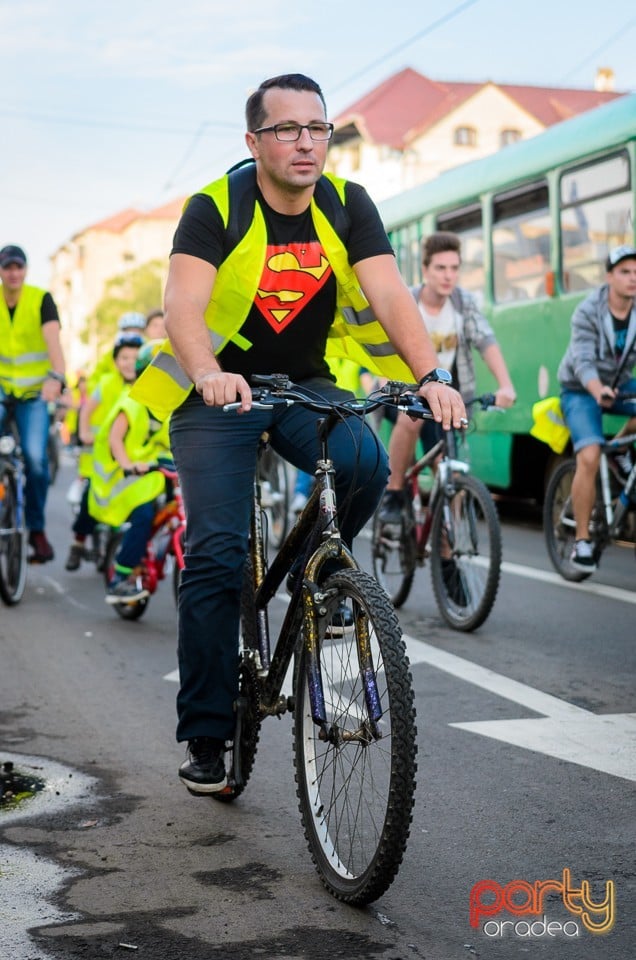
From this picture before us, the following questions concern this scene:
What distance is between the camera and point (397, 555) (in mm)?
8430

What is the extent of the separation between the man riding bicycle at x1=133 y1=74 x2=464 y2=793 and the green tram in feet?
23.5

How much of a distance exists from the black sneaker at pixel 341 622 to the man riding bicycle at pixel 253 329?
417 mm

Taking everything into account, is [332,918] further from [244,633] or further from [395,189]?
[395,189]

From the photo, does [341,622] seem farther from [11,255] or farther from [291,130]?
[11,255]

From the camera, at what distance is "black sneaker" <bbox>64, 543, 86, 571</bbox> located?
10789mm

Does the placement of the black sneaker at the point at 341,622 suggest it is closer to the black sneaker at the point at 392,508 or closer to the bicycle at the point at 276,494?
the black sneaker at the point at 392,508

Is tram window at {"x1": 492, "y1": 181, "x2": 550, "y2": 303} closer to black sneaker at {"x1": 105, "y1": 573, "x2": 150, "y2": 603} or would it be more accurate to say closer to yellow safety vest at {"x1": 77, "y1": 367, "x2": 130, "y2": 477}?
yellow safety vest at {"x1": 77, "y1": 367, "x2": 130, "y2": 477}

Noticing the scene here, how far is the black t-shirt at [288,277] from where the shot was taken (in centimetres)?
415

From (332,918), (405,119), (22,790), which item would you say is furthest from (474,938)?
(405,119)

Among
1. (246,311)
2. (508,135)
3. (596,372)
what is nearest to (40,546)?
(596,372)

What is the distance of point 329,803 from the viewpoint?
3816mm

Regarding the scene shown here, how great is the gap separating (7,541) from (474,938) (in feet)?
20.2

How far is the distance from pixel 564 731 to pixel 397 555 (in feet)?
10.1

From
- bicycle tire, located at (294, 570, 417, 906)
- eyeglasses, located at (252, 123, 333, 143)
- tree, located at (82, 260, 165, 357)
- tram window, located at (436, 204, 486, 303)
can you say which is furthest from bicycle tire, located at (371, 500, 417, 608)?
tree, located at (82, 260, 165, 357)
